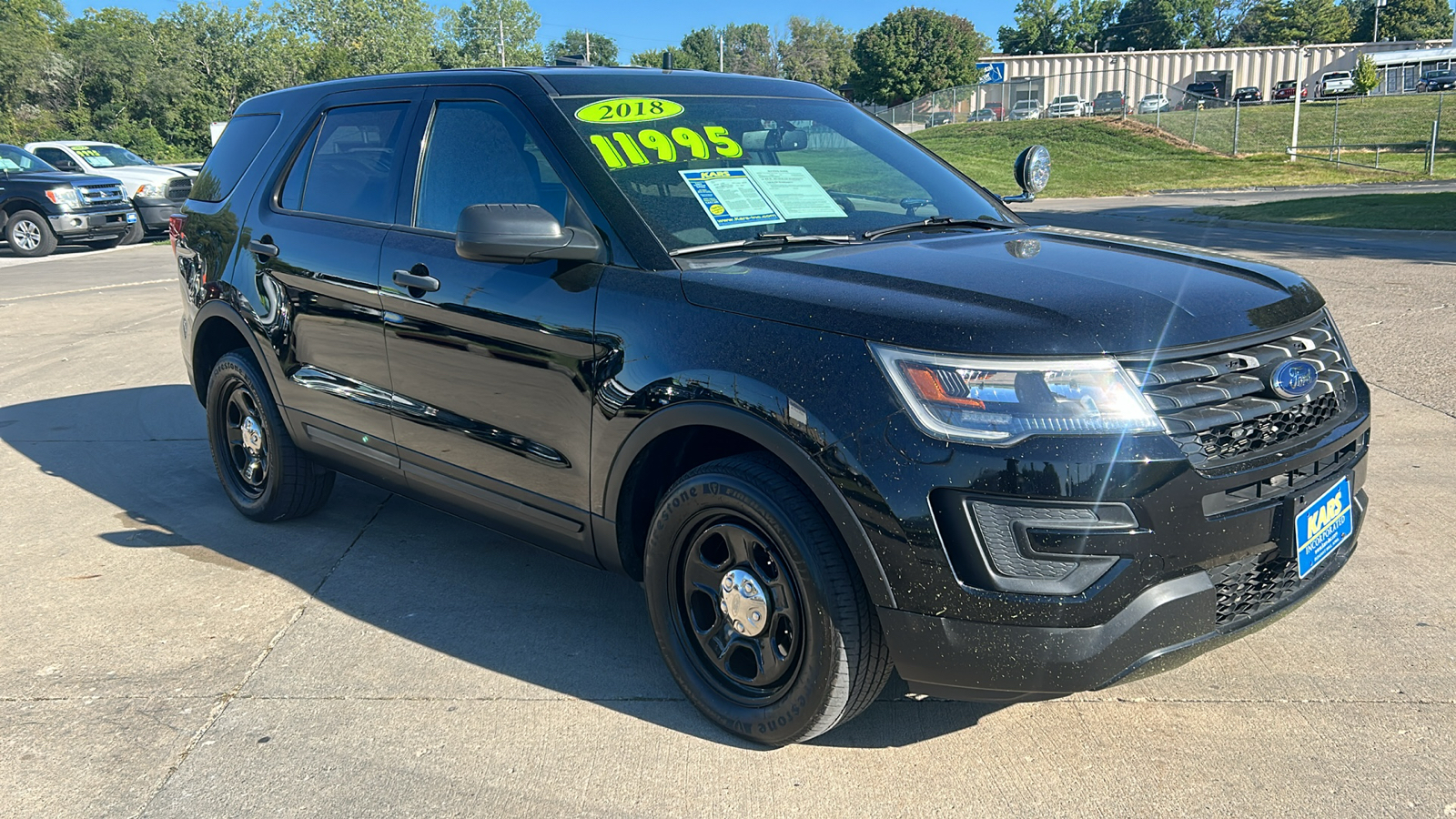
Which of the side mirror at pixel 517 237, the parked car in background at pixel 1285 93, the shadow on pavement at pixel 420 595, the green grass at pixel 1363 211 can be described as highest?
the parked car in background at pixel 1285 93

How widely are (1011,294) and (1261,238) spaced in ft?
50.3

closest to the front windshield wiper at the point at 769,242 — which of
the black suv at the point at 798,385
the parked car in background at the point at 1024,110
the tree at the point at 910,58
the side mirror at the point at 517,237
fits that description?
the black suv at the point at 798,385

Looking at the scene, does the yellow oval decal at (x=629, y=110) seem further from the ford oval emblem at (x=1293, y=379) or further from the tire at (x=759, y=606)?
the ford oval emblem at (x=1293, y=379)

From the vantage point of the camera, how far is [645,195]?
3361 mm

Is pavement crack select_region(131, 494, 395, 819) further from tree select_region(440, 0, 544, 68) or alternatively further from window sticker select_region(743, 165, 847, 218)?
tree select_region(440, 0, 544, 68)

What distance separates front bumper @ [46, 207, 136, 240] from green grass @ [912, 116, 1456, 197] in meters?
18.3

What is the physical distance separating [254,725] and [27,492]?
10.5 ft

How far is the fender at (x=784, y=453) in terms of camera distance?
2654 mm

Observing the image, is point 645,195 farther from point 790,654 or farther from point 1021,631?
point 1021,631

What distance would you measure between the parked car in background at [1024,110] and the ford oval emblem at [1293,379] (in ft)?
176

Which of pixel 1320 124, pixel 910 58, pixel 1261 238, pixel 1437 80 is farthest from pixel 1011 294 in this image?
pixel 910 58

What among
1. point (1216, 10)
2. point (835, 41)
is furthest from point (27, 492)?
point (835, 41)

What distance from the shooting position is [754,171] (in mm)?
3648

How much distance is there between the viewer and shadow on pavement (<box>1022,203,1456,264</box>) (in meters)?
13.5
